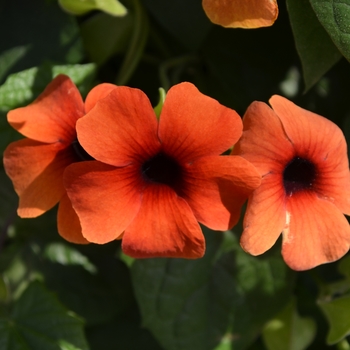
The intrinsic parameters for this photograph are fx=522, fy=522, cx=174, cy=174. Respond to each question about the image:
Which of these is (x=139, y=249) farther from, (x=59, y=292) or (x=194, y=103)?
(x=59, y=292)

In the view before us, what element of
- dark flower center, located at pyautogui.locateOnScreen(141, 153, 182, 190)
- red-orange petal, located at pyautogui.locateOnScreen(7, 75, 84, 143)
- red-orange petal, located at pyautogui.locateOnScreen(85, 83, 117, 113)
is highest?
red-orange petal, located at pyautogui.locateOnScreen(85, 83, 117, 113)

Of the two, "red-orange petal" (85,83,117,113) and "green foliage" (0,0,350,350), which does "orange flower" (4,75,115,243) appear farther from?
"green foliage" (0,0,350,350)

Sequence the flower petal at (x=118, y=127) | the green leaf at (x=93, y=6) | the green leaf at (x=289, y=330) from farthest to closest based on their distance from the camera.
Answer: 1. the green leaf at (x=289, y=330)
2. the green leaf at (x=93, y=6)
3. the flower petal at (x=118, y=127)

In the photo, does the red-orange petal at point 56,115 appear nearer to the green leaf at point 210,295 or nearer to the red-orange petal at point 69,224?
the red-orange petal at point 69,224

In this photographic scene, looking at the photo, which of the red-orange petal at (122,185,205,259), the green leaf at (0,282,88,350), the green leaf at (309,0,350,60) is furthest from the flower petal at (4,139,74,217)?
the green leaf at (309,0,350,60)

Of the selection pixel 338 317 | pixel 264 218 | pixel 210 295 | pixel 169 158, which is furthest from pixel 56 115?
pixel 338 317

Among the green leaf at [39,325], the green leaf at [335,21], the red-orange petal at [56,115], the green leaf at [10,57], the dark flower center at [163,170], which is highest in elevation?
the green leaf at [335,21]

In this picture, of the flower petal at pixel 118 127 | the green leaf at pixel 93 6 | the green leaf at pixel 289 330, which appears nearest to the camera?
the flower petal at pixel 118 127

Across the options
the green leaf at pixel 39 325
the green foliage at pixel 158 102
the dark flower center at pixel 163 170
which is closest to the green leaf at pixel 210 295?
the green foliage at pixel 158 102
